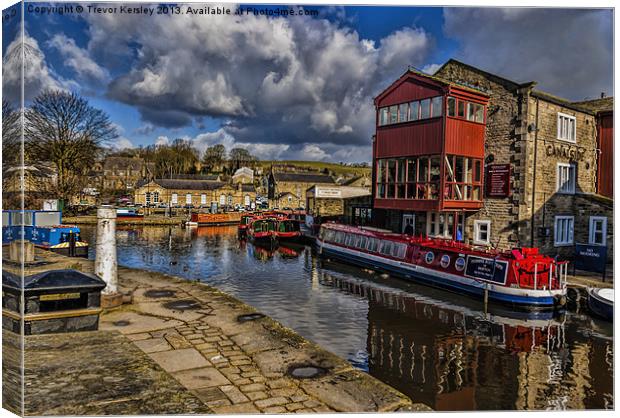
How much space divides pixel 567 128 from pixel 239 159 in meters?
90.5

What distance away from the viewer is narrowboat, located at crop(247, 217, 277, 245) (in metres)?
34.7

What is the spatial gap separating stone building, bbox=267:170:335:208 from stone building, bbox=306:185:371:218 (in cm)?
3013

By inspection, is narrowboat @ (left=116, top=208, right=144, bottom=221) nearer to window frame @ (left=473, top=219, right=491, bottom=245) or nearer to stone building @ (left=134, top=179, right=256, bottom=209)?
stone building @ (left=134, top=179, right=256, bottom=209)

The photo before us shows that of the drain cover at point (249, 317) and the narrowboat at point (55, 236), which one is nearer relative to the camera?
the drain cover at point (249, 317)

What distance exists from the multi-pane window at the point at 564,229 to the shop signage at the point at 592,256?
11.4 ft

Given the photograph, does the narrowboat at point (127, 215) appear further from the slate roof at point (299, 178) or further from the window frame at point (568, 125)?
the window frame at point (568, 125)

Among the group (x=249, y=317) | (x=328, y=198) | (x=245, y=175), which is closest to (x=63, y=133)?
(x=249, y=317)

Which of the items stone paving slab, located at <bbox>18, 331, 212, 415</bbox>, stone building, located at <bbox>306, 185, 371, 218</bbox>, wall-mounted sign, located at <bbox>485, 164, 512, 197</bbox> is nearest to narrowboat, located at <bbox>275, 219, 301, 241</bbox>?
stone building, located at <bbox>306, 185, 371, 218</bbox>

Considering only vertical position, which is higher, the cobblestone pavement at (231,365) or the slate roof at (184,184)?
the slate roof at (184,184)

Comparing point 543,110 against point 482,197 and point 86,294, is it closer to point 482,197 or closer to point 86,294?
point 482,197

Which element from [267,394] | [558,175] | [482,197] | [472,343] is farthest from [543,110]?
[267,394]

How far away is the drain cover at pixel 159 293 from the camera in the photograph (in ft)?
38.3

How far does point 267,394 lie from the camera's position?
612 cm

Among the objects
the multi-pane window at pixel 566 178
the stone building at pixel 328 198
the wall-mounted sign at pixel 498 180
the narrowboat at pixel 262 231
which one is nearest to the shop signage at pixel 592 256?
the wall-mounted sign at pixel 498 180
